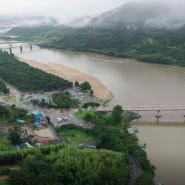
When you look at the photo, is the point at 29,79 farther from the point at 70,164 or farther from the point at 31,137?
the point at 70,164

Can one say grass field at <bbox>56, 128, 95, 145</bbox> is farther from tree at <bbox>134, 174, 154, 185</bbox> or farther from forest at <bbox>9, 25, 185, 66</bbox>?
forest at <bbox>9, 25, 185, 66</bbox>

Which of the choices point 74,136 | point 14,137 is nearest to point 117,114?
point 74,136

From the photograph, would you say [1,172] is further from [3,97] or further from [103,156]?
[3,97]

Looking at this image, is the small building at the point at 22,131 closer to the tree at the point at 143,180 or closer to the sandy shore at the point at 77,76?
the tree at the point at 143,180

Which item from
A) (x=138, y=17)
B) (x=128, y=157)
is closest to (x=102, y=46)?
(x=138, y=17)

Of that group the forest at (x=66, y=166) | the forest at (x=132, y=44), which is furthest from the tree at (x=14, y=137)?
the forest at (x=132, y=44)
